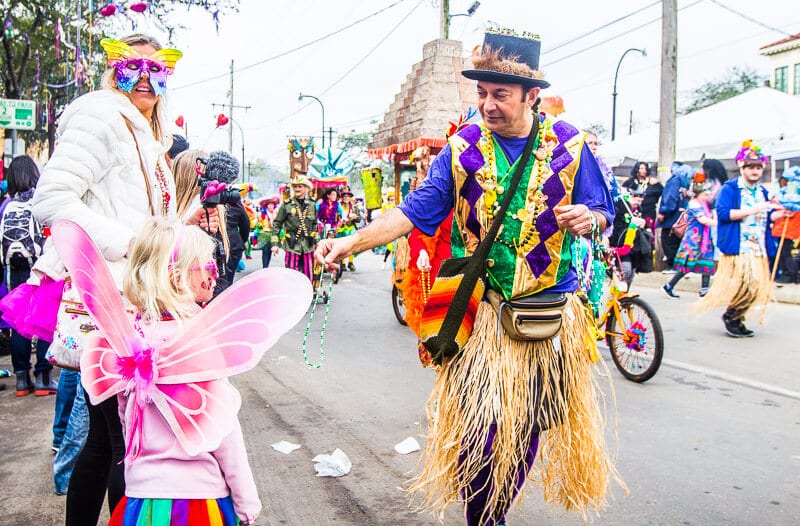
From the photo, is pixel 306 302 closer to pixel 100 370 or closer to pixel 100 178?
pixel 100 370

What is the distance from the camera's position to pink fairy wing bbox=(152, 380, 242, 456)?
214 cm

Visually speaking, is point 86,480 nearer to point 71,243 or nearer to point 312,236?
point 71,243

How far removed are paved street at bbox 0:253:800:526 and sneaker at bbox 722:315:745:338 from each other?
197 mm

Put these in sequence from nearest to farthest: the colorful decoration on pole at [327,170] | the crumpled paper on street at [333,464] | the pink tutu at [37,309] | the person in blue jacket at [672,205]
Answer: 1. the pink tutu at [37,309]
2. the crumpled paper on street at [333,464]
3. the person in blue jacket at [672,205]
4. the colorful decoration on pole at [327,170]

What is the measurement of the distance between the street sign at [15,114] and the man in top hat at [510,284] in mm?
10588

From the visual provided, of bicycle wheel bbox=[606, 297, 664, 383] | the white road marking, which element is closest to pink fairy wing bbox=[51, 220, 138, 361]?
bicycle wheel bbox=[606, 297, 664, 383]

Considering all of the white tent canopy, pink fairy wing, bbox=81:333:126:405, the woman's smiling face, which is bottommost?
pink fairy wing, bbox=81:333:126:405

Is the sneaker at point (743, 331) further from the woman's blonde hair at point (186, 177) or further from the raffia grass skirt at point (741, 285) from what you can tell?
the woman's blonde hair at point (186, 177)

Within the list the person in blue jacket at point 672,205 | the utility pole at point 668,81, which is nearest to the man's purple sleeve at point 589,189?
the person in blue jacket at point 672,205

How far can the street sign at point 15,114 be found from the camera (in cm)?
1135

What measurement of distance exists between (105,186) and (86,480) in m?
1.08

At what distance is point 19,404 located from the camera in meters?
5.27

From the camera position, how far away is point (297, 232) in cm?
1082

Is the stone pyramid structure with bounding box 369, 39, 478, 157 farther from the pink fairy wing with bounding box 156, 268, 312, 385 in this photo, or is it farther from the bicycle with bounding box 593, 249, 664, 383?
the pink fairy wing with bounding box 156, 268, 312, 385
